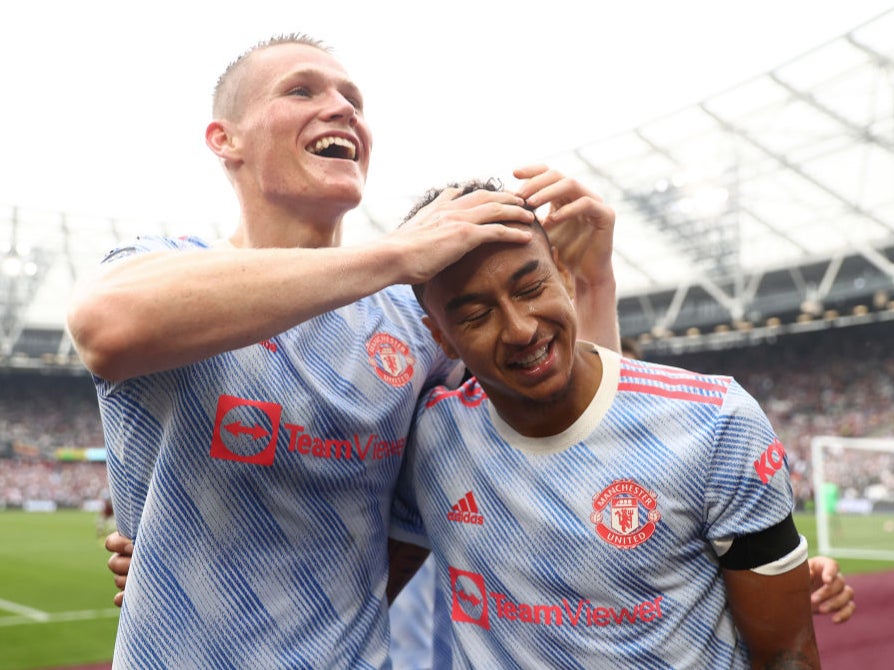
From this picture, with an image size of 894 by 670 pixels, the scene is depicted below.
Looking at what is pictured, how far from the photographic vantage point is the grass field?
880 cm

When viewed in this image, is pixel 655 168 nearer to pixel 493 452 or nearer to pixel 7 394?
pixel 493 452

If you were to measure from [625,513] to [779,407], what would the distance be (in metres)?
33.8

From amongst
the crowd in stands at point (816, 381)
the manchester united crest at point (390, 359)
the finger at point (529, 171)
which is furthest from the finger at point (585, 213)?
the crowd in stands at point (816, 381)

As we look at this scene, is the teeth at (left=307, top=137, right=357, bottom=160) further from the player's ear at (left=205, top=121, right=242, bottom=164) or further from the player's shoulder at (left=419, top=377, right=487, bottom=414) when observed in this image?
the player's shoulder at (left=419, top=377, right=487, bottom=414)

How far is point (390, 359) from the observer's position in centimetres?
212

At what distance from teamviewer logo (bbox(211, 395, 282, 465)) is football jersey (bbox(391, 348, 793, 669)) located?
0.50 meters

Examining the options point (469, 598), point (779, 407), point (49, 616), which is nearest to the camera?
point (469, 598)

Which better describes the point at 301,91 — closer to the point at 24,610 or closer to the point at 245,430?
the point at 245,430

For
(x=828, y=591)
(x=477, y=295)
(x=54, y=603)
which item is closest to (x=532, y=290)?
(x=477, y=295)

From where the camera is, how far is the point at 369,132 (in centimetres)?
239

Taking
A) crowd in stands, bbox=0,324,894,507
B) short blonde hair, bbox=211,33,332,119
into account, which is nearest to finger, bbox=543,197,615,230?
short blonde hair, bbox=211,33,332,119

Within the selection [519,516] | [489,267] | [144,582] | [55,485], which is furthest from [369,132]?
[55,485]

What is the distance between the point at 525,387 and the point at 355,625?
2.26 ft

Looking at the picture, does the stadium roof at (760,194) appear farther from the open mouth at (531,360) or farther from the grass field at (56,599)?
the open mouth at (531,360)
